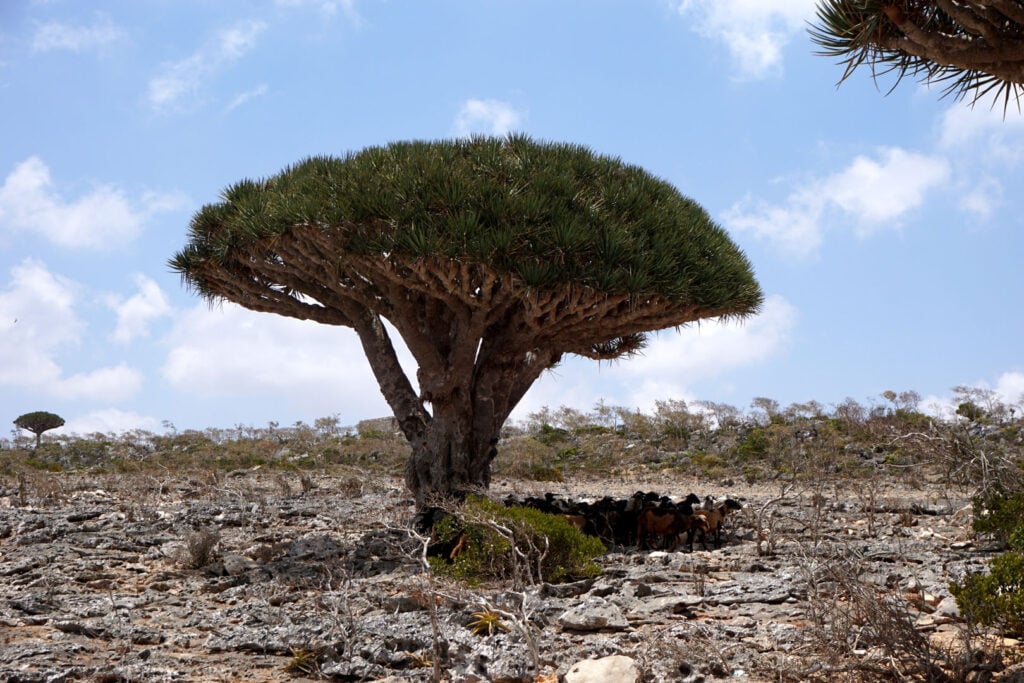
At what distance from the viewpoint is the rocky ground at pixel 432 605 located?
5242mm

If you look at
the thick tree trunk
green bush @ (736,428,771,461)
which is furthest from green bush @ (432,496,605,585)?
green bush @ (736,428,771,461)

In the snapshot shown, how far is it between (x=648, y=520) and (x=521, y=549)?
3117mm

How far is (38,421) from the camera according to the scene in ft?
108

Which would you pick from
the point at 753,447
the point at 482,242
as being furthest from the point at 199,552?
the point at 753,447

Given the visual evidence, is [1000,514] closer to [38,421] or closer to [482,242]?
[482,242]

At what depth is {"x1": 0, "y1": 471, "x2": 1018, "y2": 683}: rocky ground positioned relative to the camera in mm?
5242

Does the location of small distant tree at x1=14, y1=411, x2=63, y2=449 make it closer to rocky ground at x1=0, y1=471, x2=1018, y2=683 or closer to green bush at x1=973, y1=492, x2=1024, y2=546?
rocky ground at x1=0, y1=471, x2=1018, y2=683

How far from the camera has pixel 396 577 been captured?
8891 mm

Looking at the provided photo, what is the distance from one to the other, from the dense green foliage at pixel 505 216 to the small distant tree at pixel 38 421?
24.8 metres

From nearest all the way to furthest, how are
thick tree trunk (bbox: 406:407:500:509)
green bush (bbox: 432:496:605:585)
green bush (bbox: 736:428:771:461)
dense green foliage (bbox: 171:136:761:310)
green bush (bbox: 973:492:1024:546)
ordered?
green bush (bbox: 973:492:1024:546)
green bush (bbox: 432:496:605:585)
dense green foliage (bbox: 171:136:761:310)
thick tree trunk (bbox: 406:407:500:509)
green bush (bbox: 736:428:771:461)

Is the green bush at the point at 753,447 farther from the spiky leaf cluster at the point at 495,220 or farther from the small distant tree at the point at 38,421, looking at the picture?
the small distant tree at the point at 38,421

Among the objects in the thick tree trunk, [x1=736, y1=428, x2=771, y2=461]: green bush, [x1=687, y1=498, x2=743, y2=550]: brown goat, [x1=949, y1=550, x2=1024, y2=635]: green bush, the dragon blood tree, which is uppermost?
the dragon blood tree

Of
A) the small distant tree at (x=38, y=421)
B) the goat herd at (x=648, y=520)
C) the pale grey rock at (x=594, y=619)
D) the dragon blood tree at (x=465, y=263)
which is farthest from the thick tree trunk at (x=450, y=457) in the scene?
the small distant tree at (x=38, y=421)

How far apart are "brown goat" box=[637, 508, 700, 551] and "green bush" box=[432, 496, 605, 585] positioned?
226 cm
